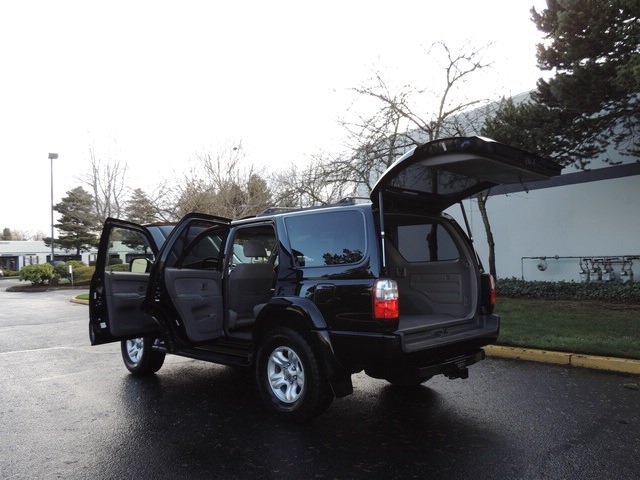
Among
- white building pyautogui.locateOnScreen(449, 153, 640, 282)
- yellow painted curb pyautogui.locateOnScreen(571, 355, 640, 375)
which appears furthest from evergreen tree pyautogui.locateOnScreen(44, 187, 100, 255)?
yellow painted curb pyautogui.locateOnScreen(571, 355, 640, 375)

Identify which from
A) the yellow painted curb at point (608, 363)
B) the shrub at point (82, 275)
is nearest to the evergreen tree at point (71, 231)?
the shrub at point (82, 275)

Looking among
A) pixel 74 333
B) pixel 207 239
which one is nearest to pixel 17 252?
pixel 74 333

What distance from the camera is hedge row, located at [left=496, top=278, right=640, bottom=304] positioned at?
11852 mm

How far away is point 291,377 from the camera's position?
4.54 metres

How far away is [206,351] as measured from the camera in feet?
17.7

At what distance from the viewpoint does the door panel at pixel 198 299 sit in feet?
17.4

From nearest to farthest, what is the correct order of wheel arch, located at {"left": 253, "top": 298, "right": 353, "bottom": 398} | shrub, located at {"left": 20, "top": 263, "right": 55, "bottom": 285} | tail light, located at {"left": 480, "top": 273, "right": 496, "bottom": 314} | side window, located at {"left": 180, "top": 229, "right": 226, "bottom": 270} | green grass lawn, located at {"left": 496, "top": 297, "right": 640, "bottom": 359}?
wheel arch, located at {"left": 253, "top": 298, "right": 353, "bottom": 398}
tail light, located at {"left": 480, "top": 273, "right": 496, "bottom": 314}
side window, located at {"left": 180, "top": 229, "right": 226, "bottom": 270}
green grass lawn, located at {"left": 496, "top": 297, "right": 640, "bottom": 359}
shrub, located at {"left": 20, "top": 263, "right": 55, "bottom": 285}

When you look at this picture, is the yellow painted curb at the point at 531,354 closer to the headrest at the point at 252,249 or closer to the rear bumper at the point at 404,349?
the rear bumper at the point at 404,349

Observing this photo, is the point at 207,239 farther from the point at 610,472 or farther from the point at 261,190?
the point at 261,190

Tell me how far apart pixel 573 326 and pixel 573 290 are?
16.8 feet

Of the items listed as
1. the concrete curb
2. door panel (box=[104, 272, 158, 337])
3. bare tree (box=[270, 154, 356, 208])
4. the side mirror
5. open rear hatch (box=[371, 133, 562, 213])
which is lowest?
the concrete curb

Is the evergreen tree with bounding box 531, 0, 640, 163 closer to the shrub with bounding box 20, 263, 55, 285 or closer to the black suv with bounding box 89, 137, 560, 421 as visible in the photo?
the black suv with bounding box 89, 137, 560, 421

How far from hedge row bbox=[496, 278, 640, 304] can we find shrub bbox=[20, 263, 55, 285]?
1047 inches

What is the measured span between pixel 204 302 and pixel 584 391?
428 cm
